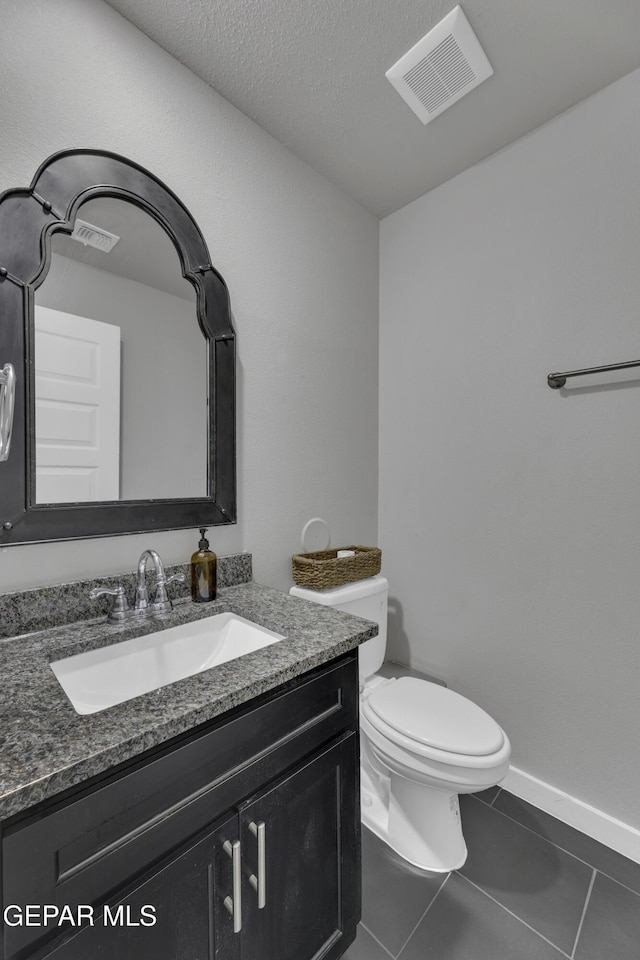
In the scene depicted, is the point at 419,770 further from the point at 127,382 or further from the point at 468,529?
the point at 127,382

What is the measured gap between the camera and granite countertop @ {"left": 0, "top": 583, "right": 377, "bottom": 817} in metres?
0.57

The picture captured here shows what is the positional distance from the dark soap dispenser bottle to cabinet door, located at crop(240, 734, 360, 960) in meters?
0.55

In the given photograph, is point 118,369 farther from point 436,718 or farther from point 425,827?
point 425,827

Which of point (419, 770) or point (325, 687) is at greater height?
point (325, 687)

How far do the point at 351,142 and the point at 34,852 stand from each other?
2143 mm

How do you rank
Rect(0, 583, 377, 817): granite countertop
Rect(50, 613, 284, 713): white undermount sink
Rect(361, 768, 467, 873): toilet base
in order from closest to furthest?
Rect(0, 583, 377, 817): granite countertop → Rect(50, 613, 284, 713): white undermount sink → Rect(361, 768, 467, 873): toilet base

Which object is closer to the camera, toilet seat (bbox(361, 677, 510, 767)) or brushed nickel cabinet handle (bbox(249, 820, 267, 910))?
brushed nickel cabinet handle (bbox(249, 820, 267, 910))

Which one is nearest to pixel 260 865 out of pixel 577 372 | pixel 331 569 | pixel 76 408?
pixel 331 569

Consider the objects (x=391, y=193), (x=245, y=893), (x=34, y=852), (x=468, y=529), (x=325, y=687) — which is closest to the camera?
(x=34, y=852)

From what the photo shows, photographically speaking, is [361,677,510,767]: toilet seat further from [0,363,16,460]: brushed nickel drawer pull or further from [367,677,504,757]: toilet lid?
[0,363,16,460]: brushed nickel drawer pull

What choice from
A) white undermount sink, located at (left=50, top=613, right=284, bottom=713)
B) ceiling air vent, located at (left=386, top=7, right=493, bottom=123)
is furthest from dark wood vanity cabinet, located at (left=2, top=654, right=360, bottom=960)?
ceiling air vent, located at (left=386, top=7, right=493, bottom=123)

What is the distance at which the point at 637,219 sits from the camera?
4.55 ft

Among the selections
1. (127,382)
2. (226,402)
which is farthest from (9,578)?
(226,402)

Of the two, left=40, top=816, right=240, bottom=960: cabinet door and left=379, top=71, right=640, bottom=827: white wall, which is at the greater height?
left=379, top=71, right=640, bottom=827: white wall
